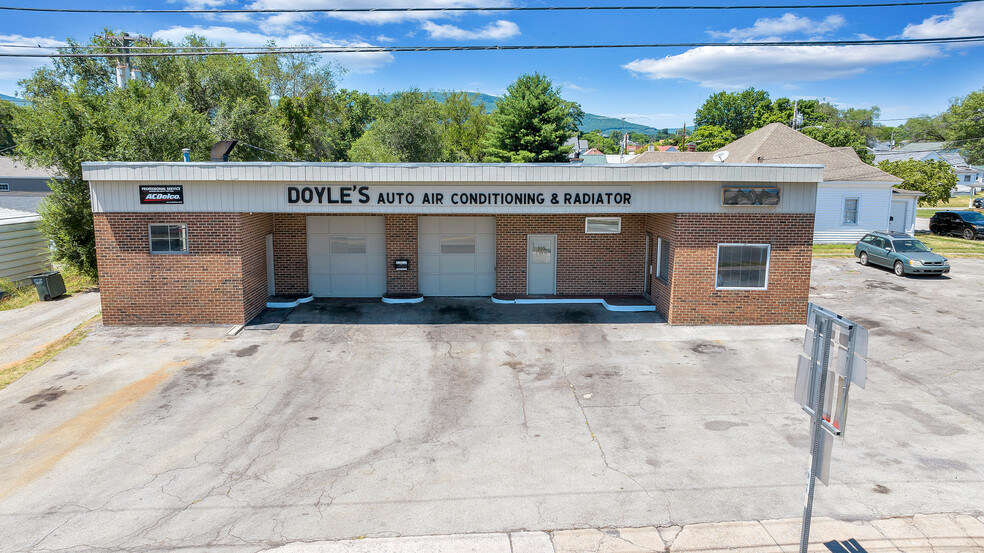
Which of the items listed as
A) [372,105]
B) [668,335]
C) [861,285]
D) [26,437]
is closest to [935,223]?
[861,285]

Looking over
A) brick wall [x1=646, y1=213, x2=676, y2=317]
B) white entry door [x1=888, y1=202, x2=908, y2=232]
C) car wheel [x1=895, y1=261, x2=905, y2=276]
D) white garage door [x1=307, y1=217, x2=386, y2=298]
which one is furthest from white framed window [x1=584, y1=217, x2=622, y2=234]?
white entry door [x1=888, y1=202, x2=908, y2=232]

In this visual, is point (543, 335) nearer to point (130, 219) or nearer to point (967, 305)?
point (130, 219)

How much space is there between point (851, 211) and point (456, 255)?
78.9 ft

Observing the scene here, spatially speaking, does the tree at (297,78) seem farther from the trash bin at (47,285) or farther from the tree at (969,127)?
the tree at (969,127)

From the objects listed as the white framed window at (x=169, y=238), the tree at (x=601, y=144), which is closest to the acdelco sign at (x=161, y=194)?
the white framed window at (x=169, y=238)

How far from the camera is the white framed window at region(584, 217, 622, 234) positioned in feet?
58.6

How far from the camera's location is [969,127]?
82.8m

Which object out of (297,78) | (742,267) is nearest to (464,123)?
(297,78)

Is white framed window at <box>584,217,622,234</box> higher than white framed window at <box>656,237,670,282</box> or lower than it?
higher

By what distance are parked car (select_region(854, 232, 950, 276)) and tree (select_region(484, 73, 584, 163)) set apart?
83.1 feet

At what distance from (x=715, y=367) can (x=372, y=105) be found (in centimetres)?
6147

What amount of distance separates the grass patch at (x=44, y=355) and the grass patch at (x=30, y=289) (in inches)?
186

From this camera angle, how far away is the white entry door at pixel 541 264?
18.1 meters

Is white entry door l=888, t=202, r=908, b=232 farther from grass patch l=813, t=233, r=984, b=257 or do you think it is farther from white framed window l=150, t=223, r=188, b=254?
white framed window l=150, t=223, r=188, b=254
